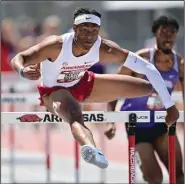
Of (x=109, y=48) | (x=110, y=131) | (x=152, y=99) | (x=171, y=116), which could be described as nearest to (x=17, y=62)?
(x=109, y=48)

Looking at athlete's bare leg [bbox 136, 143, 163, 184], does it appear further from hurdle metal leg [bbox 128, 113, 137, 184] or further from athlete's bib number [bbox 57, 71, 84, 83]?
athlete's bib number [bbox 57, 71, 84, 83]

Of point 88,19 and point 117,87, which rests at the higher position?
point 88,19

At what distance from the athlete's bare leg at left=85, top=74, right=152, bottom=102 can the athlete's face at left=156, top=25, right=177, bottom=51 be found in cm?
74

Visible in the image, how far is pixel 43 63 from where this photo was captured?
6359mm

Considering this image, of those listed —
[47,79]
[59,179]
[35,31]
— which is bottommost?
[59,179]

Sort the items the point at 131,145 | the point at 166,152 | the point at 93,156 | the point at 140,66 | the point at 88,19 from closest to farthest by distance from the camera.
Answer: the point at 93,156
the point at 88,19
the point at 131,145
the point at 140,66
the point at 166,152

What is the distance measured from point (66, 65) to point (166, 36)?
1414 mm

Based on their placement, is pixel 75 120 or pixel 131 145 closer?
pixel 75 120

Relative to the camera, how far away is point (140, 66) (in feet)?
21.6

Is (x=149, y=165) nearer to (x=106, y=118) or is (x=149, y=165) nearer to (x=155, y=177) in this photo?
(x=155, y=177)

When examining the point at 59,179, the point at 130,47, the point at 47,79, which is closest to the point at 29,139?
the point at 59,179

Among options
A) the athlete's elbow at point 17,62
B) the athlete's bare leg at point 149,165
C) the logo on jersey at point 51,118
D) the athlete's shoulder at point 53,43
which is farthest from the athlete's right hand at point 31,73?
the athlete's bare leg at point 149,165

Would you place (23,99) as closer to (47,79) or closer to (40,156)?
(47,79)

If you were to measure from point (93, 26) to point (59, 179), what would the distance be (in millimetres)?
4450
